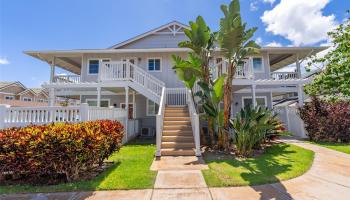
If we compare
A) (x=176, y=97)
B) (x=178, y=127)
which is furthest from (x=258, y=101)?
(x=178, y=127)

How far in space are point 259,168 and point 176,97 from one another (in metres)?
8.42

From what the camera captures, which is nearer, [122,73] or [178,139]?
[178,139]

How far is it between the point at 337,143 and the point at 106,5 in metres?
14.5

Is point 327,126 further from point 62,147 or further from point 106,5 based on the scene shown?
point 106,5

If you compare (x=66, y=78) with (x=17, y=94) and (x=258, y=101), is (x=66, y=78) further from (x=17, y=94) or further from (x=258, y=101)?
(x=17, y=94)

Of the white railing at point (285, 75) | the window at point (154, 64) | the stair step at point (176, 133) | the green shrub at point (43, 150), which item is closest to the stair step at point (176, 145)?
the stair step at point (176, 133)

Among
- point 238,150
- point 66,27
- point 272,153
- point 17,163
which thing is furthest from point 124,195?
point 66,27

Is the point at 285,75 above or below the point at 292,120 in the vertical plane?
above

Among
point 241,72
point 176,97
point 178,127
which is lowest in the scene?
point 178,127

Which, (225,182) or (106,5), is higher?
(106,5)

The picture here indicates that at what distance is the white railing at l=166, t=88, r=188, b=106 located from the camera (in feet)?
42.9

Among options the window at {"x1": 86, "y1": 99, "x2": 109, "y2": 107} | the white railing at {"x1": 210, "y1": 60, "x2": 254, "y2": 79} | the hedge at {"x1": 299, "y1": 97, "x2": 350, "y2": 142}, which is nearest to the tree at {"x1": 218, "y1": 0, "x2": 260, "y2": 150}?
the white railing at {"x1": 210, "y1": 60, "x2": 254, "y2": 79}

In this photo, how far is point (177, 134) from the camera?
847 cm

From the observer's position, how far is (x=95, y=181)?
4.52 meters
